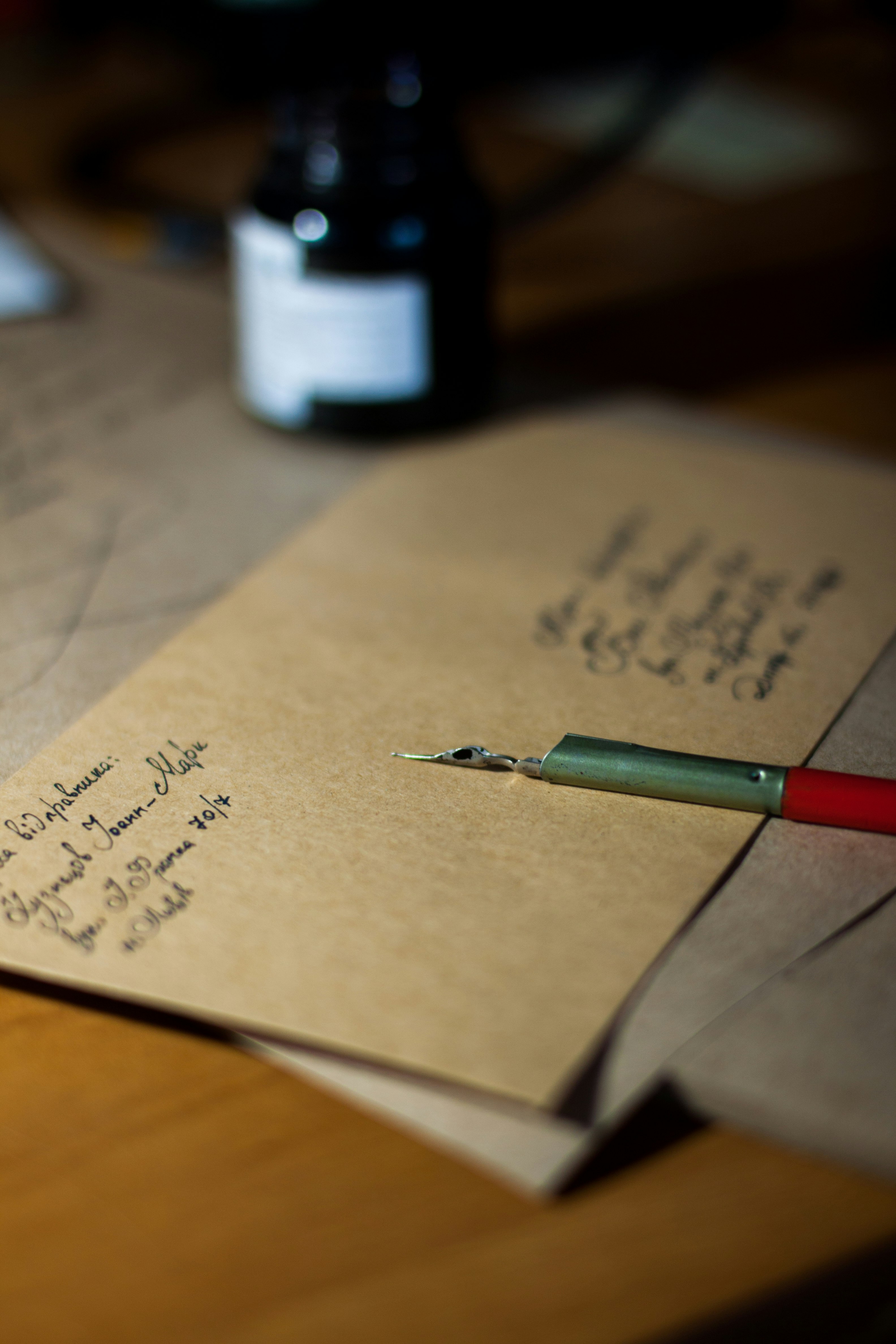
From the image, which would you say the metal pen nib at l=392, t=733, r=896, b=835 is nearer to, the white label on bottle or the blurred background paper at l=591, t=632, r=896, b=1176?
the blurred background paper at l=591, t=632, r=896, b=1176

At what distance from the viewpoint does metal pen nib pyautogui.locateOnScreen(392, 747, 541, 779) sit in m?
0.35

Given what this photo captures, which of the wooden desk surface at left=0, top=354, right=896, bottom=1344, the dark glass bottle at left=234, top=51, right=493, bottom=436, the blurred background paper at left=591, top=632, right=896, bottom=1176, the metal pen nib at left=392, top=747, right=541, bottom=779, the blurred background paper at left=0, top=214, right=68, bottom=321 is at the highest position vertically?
the dark glass bottle at left=234, top=51, right=493, bottom=436

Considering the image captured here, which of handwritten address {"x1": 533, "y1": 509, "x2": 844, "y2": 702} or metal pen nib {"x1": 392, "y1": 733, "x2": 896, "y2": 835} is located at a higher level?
metal pen nib {"x1": 392, "y1": 733, "x2": 896, "y2": 835}

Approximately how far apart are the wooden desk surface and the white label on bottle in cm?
31

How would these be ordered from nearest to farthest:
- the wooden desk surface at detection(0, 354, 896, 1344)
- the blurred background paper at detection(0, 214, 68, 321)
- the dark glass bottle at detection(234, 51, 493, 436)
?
the wooden desk surface at detection(0, 354, 896, 1344) → the dark glass bottle at detection(234, 51, 493, 436) → the blurred background paper at detection(0, 214, 68, 321)

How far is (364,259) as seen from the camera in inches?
19.4

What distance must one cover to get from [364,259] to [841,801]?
29cm

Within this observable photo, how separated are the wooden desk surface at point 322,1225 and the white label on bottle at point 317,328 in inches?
12.3

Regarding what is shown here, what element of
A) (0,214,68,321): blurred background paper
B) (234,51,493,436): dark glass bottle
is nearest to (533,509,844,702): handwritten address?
(234,51,493,436): dark glass bottle

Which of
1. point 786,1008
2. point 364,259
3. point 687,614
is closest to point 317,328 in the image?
point 364,259

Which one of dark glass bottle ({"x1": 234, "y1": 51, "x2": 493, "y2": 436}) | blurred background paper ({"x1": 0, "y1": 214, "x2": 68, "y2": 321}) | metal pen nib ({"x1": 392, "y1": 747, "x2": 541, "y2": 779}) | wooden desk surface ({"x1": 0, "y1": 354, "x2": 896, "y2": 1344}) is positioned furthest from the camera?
blurred background paper ({"x1": 0, "y1": 214, "x2": 68, "y2": 321})

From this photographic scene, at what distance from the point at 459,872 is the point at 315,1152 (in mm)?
78

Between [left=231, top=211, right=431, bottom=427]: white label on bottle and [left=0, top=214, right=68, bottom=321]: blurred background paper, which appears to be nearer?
[left=231, top=211, right=431, bottom=427]: white label on bottle

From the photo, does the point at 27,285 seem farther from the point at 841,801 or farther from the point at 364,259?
the point at 841,801
